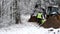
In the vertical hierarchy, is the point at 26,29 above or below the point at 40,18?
below

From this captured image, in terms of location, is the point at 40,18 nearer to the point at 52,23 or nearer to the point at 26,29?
the point at 52,23

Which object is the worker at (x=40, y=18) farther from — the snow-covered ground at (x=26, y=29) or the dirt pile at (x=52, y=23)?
the dirt pile at (x=52, y=23)

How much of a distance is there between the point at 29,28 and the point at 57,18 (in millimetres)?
1051

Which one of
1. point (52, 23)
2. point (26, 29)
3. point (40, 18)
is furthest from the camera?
point (40, 18)

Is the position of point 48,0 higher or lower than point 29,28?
higher

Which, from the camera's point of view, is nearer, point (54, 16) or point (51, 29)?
point (51, 29)

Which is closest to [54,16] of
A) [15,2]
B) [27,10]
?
[15,2]

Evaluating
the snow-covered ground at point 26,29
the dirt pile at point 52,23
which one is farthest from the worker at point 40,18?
the dirt pile at point 52,23

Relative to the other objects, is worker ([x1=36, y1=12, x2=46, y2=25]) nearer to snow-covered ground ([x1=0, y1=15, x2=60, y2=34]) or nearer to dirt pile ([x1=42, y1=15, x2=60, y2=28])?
snow-covered ground ([x1=0, y1=15, x2=60, y2=34])

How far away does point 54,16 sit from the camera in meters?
7.86

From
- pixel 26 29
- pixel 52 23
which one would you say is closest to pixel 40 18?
pixel 52 23

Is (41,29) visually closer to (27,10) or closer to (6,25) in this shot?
(6,25)

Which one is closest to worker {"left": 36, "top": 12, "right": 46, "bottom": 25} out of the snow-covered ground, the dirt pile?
the snow-covered ground

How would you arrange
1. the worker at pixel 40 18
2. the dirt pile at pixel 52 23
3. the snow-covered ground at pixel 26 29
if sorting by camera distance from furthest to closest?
the worker at pixel 40 18 → the dirt pile at pixel 52 23 → the snow-covered ground at pixel 26 29
